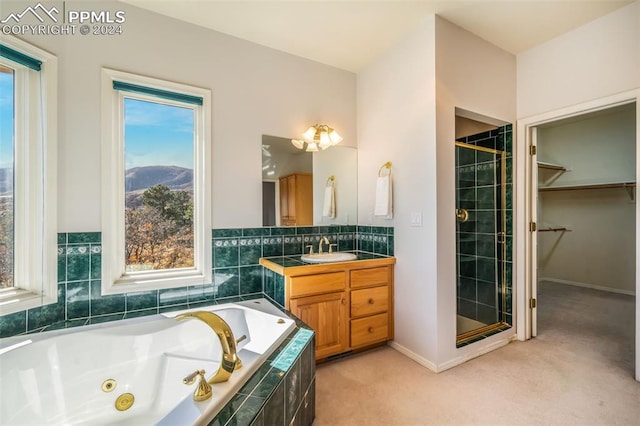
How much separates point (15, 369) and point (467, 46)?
3492 millimetres

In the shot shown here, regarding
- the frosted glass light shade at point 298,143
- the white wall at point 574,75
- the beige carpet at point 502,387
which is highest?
the white wall at point 574,75

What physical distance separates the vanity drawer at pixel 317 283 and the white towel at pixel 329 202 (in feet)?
2.56

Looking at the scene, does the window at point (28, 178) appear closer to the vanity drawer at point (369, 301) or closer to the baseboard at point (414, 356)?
the vanity drawer at point (369, 301)

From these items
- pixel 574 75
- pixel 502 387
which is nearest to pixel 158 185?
pixel 502 387

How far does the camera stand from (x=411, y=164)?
2.30 metres

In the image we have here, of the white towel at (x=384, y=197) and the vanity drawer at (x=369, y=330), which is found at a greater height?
the white towel at (x=384, y=197)

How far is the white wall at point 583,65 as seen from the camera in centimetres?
198

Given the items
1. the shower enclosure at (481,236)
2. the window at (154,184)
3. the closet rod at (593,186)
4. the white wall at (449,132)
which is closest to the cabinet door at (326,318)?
the white wall at (449,132)

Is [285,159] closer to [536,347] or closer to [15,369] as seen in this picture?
[15,369]

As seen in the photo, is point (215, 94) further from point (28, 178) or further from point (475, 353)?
point (475, 353)

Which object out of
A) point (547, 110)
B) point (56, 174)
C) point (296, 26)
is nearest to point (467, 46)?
point (547, 110)

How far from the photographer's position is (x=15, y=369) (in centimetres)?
132

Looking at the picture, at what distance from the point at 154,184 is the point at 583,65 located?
11.4 ft

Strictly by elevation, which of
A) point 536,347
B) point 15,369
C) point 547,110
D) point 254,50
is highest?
point 254,50
